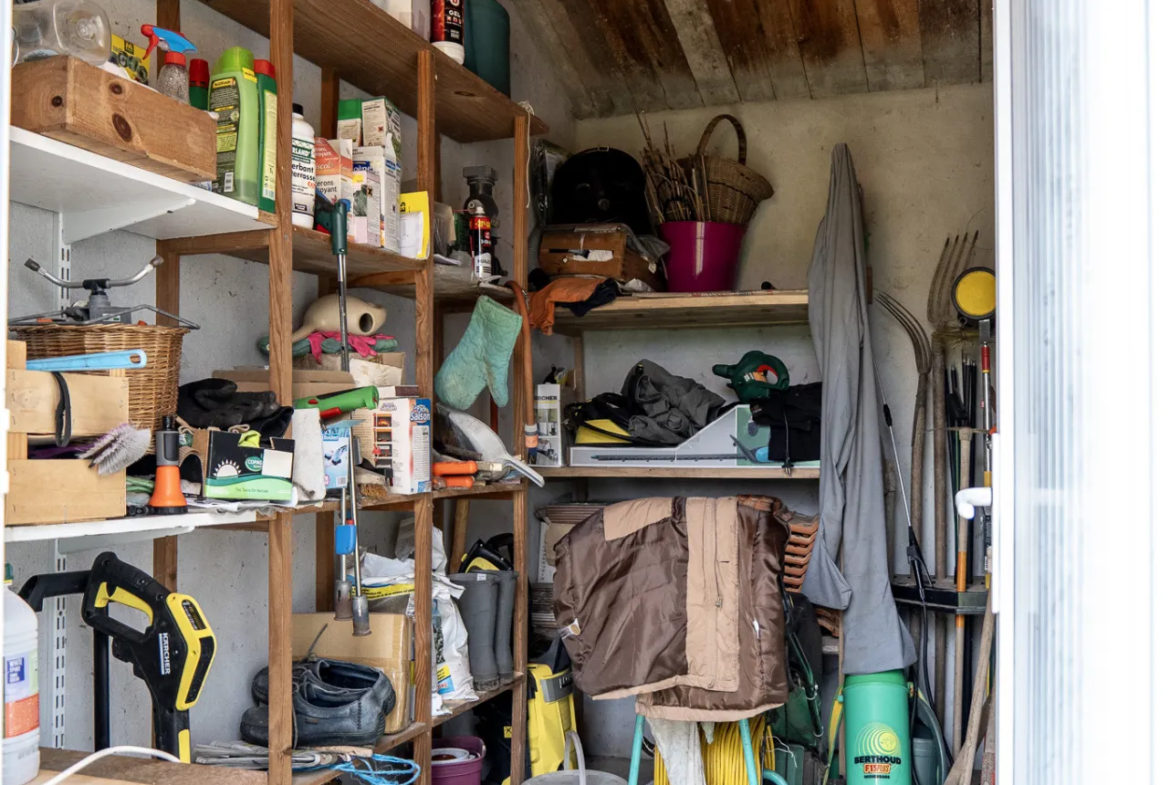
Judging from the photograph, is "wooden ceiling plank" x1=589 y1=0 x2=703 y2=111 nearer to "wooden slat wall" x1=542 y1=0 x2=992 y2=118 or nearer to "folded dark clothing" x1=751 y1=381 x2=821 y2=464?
"wooden slat wall" x1=542 y1=0 x2=992 y2=118

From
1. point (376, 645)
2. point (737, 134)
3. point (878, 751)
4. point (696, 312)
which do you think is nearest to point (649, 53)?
point (737, 134)

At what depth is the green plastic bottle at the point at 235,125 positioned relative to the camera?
2047mm

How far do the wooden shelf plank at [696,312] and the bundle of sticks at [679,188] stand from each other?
38cm

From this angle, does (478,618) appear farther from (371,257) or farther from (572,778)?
(371,257)

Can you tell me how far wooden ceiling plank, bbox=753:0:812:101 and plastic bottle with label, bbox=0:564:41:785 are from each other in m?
3.21

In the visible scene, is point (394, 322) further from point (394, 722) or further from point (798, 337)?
point (798, 337)

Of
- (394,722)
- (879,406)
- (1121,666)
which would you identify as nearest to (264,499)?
(394,722)

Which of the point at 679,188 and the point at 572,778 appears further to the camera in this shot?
the point at 679,188

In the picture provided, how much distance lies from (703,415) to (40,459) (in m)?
2.57

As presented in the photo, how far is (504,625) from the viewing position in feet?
10.4

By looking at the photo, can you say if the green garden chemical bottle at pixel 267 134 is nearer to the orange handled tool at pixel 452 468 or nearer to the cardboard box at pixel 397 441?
the cardboard box at pixel 397 441

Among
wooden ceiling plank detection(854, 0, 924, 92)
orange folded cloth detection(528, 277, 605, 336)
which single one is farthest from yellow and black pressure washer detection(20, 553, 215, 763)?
wooden ceiling plank detection(854, 0, 924, 92)

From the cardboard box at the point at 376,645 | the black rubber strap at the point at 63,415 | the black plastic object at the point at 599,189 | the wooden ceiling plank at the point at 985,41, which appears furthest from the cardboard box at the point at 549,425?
the black rubber strap at the point at 63,415

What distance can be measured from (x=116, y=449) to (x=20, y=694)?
361 mm
